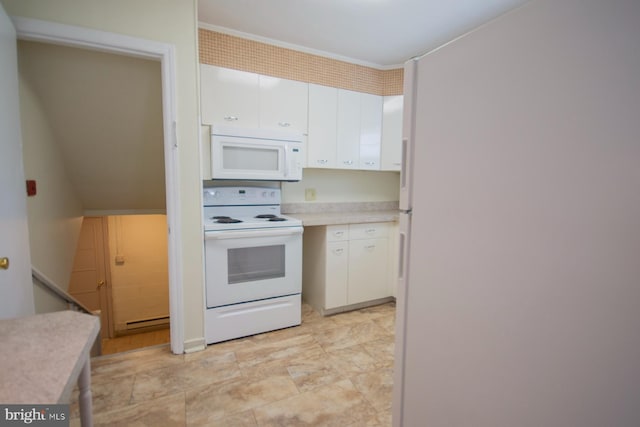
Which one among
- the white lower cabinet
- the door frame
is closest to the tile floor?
the door frame

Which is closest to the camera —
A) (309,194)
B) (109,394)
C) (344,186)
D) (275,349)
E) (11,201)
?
(11,201)

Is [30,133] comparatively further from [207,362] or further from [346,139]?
[346,139]

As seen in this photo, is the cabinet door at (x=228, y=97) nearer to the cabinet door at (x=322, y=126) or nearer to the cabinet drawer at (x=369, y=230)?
the cabinet door at (x=322, y=126)

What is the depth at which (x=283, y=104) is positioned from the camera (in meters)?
2.57

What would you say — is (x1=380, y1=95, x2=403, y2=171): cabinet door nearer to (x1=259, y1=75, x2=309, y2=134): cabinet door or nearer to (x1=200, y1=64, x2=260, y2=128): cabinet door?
(x1=259, y1=75, x2=309, y2=134): cabinet door

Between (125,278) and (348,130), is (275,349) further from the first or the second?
(125,278)

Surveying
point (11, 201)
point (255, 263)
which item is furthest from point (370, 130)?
point (11, 201)

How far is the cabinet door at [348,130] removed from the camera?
284 cm

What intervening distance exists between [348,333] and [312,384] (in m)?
0.70

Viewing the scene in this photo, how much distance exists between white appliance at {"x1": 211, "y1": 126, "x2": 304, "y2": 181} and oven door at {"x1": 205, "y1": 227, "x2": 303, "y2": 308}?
495mm

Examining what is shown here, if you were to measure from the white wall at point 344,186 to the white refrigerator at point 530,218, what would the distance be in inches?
81.0

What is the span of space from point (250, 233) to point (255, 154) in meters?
0.68

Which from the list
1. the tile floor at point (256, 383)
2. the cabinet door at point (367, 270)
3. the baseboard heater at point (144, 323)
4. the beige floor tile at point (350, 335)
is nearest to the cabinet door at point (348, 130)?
the cabinet door at point (367, 270)

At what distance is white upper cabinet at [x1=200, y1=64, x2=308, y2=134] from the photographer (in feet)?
7.58
